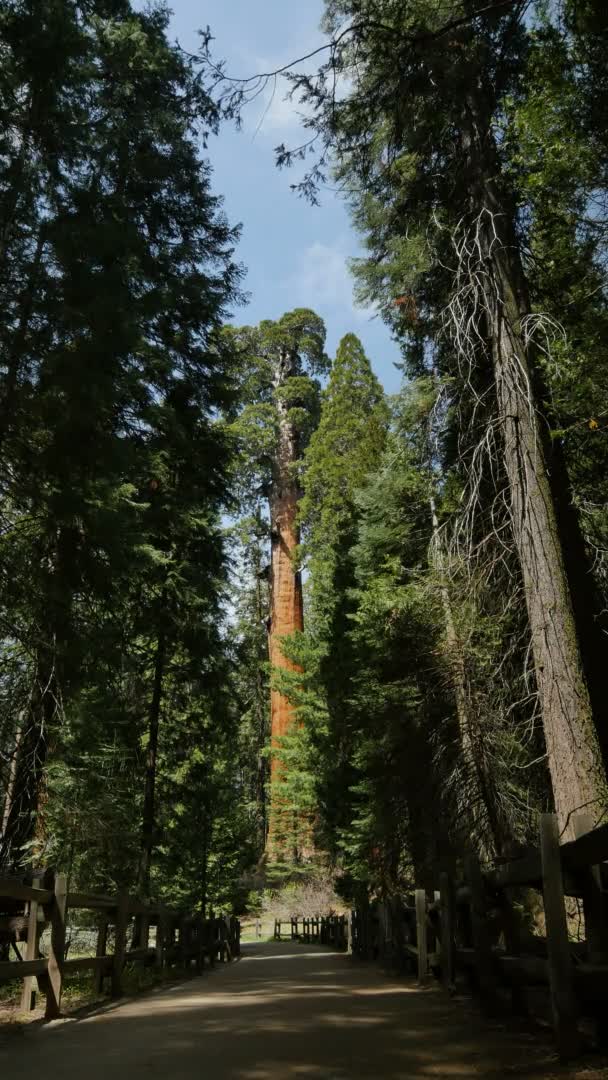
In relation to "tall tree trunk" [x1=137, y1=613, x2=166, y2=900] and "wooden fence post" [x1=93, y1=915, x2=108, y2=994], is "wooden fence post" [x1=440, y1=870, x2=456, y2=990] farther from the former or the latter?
"tall tree trunk" [x1=137, y1=613, x2=166, y2=900]

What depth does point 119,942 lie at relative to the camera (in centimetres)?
855

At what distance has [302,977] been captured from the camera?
10.5m

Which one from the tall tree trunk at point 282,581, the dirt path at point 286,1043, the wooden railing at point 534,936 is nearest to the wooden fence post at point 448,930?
the wooden railing at point 534,936

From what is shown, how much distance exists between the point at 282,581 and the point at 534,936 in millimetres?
26510

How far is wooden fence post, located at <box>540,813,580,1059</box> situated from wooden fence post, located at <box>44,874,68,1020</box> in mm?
4388

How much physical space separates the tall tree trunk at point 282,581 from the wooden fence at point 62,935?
16.7 meters

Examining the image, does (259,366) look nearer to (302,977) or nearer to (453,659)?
(453,659)

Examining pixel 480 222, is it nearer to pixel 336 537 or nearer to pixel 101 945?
pixel 101 945

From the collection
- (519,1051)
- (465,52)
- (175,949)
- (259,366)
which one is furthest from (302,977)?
(259,366)

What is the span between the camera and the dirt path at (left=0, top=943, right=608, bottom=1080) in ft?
12.9

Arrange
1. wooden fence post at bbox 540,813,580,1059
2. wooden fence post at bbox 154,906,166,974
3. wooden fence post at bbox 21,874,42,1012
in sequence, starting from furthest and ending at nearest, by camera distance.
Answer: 1. wooden fence post at bbox 154,906,166,974
2. wooden fence post at bbox 21,874,42,1012
3. wooden fence post at bbox 540,813,580,1059

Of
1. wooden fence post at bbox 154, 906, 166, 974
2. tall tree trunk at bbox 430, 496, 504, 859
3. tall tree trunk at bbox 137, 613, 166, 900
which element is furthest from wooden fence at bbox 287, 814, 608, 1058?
tall tree trunk at bbox 137, 613, 166, 900

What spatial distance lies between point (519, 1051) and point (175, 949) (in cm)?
954

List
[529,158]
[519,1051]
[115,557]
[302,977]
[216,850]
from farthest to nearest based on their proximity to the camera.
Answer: [216,850] < [302,977] < [115,557] < [529,158] < [519,1051]
